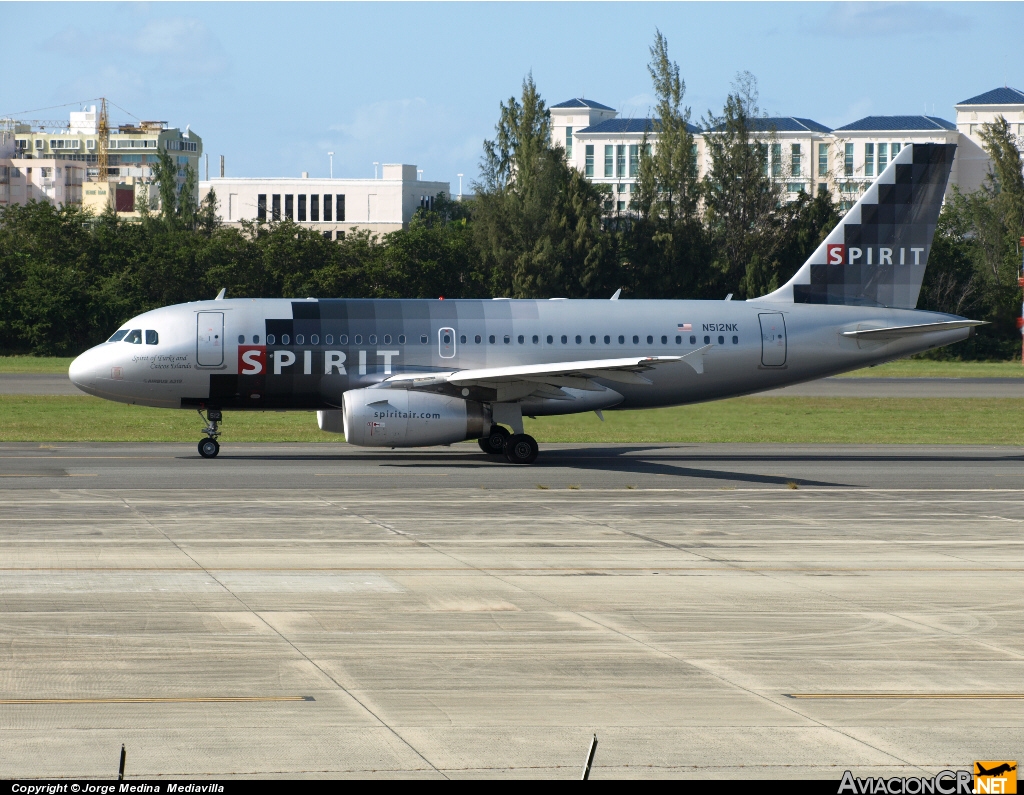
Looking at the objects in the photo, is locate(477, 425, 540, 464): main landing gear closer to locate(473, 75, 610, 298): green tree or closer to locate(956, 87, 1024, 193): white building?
locate(473, 75, 610, 298): green tree

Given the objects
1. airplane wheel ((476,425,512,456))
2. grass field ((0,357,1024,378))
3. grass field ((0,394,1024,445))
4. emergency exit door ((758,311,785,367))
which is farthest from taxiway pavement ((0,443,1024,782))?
grass field ((0,357,1024,378))

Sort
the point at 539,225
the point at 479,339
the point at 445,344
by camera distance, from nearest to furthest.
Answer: the point at 445,344, the point at 479,339, the point at 539,225

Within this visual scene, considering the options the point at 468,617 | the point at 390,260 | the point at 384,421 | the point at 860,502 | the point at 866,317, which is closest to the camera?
the point at 468,617

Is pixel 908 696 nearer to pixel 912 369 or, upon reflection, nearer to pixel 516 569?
pixel 516 569

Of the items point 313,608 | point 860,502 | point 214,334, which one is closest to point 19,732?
point 313,608

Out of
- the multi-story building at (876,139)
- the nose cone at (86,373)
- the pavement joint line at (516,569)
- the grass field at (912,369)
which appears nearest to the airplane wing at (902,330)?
the pavement joint line at (516,569)

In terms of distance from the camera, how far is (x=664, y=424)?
1852 inches

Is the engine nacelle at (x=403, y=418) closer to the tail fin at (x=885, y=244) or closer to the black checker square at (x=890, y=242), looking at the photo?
the tail fin at (x=885, y=244)

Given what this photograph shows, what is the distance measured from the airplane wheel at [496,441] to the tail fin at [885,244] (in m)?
8.54

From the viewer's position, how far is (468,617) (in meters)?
15.6

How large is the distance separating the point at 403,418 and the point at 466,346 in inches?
152

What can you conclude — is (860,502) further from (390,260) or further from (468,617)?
(390,260)

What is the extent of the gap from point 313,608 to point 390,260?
3448 inches

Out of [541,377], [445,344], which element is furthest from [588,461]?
[445,344]
